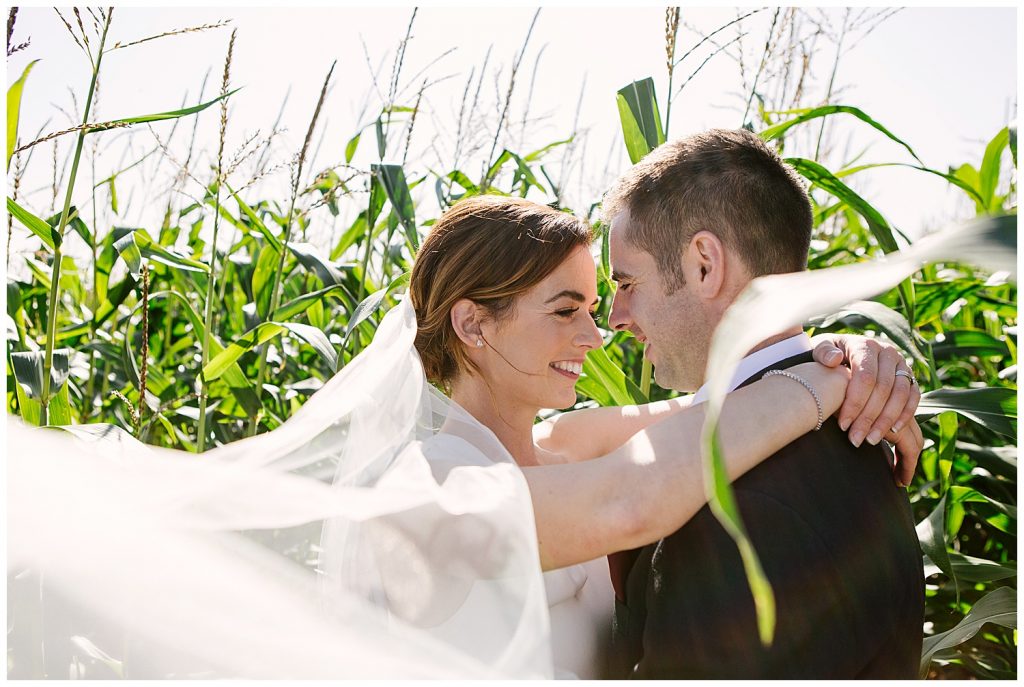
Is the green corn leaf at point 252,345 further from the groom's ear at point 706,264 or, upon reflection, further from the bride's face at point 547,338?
the groom's ear at point 706,264

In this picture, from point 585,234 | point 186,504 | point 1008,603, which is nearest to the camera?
point 186,504

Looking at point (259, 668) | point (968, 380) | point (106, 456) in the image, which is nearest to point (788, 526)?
→ point (259, 668)

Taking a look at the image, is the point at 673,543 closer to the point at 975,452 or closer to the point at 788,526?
the point at 788,526

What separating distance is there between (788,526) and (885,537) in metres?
0.22

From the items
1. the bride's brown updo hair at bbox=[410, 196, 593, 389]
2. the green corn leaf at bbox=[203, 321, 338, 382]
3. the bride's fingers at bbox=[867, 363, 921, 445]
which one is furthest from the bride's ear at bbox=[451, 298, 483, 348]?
the bride's fingers at bbox=[867, 363, 921, 445]

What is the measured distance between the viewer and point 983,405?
184cm

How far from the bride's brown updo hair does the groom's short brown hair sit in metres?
0.31

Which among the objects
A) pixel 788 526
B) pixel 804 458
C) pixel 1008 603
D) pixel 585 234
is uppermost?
pixel 585 234

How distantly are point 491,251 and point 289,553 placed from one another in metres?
0.88

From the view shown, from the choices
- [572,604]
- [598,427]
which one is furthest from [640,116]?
[572,604]

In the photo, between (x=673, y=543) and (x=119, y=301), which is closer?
(x=673, y=543)

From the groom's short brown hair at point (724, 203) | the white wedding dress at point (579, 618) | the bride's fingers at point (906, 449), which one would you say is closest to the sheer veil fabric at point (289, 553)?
the white wedding dress at point (579, 618)

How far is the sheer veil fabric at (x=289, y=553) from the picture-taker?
132cm

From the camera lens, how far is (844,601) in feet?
4.99
